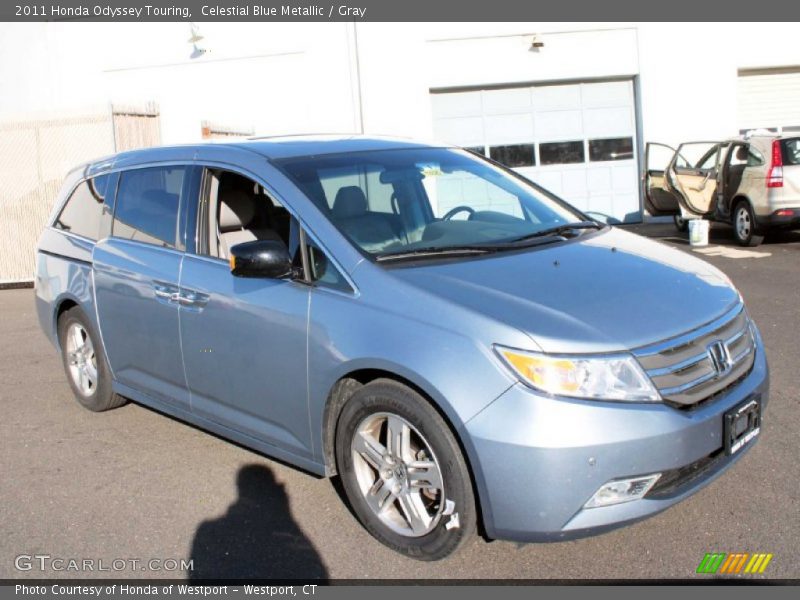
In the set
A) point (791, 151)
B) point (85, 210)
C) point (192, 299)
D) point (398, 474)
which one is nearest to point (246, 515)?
point (398, 474)

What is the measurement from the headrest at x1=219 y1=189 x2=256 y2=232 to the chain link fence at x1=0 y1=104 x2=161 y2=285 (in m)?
7.80

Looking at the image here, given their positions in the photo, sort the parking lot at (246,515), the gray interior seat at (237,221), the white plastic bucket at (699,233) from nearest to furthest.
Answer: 1. the parking lot at (246,515)
2. the gray interior seat at (237,221)
3. the white plastic bucket at (699,233)

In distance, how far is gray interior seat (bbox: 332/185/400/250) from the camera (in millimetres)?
3955

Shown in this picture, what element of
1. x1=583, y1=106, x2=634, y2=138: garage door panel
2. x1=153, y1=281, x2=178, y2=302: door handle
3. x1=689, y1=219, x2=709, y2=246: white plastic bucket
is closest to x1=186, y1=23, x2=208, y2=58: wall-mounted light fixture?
x1=583, y1=106, x2=634, y2=138: garage door panel

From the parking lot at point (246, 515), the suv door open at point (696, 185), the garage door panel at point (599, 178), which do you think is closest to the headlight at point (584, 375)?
A: the parking lot at point (246, 515)

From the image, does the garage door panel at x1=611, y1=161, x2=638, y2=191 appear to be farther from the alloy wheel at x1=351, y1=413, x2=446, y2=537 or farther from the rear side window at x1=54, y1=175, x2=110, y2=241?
the alloy wheel at x1=351, y1=413, x2=446, y2=537

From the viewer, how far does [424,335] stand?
335 cm

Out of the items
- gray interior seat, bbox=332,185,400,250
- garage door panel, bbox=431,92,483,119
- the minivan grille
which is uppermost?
garage door panel, bbox=431,92,483,119

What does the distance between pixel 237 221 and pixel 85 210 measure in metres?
1.53

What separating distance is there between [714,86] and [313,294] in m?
15.6

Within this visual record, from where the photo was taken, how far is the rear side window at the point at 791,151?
12148mm

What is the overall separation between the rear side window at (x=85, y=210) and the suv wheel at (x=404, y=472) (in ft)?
8.76

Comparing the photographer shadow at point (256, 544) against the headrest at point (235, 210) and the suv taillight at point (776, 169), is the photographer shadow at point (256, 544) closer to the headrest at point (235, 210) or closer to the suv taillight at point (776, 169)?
the headrest at point (235, 210)

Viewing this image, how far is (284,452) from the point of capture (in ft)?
13.4
